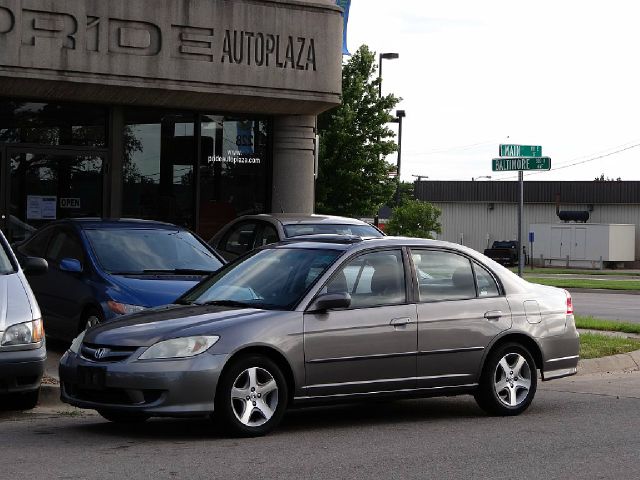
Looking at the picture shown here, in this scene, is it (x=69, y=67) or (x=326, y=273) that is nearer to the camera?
(x=326, y=273)

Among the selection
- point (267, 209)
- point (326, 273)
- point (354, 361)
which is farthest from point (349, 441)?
point (267, 209)

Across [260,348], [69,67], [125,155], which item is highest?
[69,67]

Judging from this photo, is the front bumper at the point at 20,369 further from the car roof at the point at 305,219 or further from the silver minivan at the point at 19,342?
the car roof at the point at 305,219

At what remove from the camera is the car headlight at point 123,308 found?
38.1 ft

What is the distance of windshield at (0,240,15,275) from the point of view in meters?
10.1

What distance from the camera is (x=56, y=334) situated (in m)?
13.1

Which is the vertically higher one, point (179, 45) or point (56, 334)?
point (179, 45)

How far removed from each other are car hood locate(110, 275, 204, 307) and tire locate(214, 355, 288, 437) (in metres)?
3.36

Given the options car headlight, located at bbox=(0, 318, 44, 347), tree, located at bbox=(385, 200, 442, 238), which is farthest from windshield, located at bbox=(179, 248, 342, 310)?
tree, located at bbox=(385, 200, 442, 238)

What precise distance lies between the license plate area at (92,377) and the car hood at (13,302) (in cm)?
96

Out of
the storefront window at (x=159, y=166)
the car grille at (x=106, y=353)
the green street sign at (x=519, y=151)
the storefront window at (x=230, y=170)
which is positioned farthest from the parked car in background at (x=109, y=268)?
the green street sign at (x=519, y=151)

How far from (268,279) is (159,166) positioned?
35.9ft

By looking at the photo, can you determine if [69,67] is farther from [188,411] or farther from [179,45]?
[188,411]

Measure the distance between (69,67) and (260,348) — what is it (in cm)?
1045
